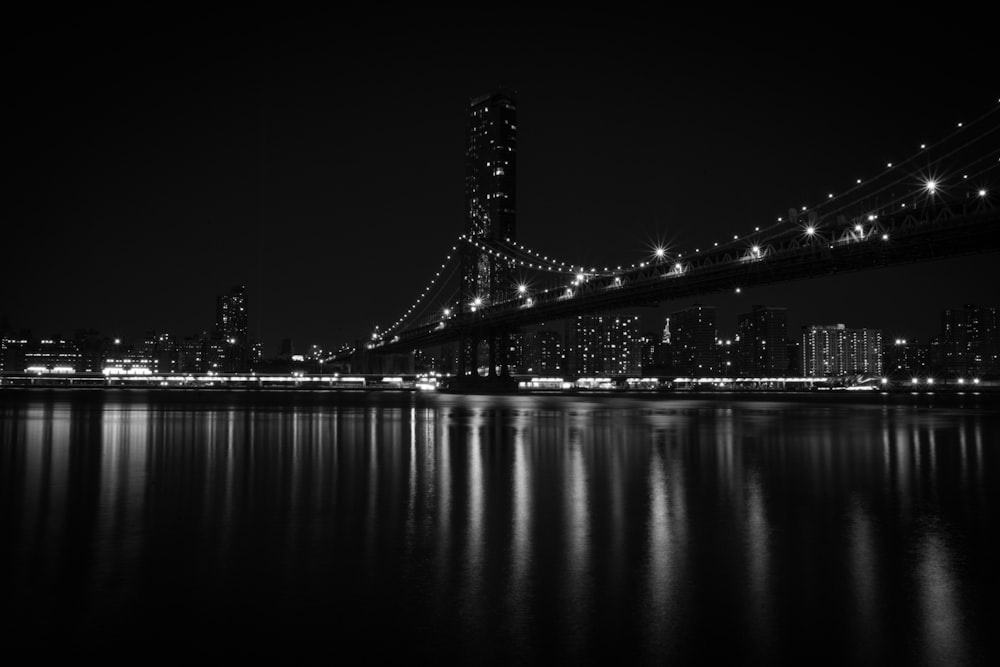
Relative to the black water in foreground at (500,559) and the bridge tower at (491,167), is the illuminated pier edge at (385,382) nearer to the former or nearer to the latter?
the bridge tower at (491,167)

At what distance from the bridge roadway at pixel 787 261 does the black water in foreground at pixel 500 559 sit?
96.7ft

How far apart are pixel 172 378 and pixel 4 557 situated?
416 feet

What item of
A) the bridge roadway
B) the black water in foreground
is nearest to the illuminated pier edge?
the bridge roadway

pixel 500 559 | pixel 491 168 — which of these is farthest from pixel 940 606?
pixel 491 168

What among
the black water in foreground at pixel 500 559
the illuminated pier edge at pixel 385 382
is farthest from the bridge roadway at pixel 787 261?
the illuminated pier edge at pixel 385 382

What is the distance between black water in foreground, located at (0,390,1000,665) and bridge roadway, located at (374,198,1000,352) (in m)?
29.5

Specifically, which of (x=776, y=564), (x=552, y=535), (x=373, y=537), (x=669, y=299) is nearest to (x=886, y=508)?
(x=776, y=564)

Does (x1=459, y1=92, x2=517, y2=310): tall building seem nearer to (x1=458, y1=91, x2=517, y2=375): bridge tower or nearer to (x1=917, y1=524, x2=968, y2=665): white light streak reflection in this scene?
(x1=458, y1=91, x2=517, y2=375): bridge tower

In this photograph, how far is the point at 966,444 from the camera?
2227 cm

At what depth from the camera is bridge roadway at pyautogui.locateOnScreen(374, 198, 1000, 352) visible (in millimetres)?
42500

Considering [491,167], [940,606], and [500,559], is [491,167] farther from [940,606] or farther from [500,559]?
[940,606]

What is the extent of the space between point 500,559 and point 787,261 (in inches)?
1961

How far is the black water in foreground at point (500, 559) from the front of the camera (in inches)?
224

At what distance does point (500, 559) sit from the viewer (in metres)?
8.12
